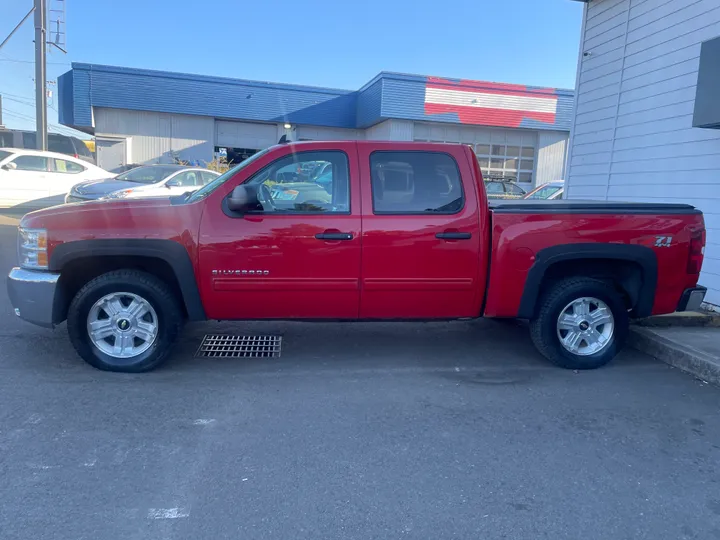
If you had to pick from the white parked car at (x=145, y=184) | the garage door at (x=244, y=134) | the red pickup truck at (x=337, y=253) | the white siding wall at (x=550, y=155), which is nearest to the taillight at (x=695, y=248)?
the red pickup truck at (x=337, y=253)

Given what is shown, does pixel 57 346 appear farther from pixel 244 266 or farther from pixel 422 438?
pixel 422 438

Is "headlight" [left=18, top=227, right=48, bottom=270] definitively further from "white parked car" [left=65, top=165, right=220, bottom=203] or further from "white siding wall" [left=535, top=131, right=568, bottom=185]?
"white siding wall" [left=535, top=131, right=568, bottom=185]

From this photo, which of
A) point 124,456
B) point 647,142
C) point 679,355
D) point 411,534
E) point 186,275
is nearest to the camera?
point 411,534

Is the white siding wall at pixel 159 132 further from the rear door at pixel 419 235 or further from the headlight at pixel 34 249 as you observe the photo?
the rear door at pixel 419 235

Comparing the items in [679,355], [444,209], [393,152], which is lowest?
[679,355]

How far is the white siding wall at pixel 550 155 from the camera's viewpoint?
28.3m

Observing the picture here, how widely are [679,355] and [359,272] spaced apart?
10.3 feet

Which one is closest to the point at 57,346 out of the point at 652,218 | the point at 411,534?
the point at 411,534

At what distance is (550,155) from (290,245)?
1060 inches

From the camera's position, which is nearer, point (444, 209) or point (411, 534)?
point (411, 534)

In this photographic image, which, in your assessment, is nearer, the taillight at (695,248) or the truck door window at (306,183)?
the truck door window at (306,183)

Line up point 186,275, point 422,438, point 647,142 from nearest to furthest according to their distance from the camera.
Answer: point 422,438 < point 186,275 < point 647,142

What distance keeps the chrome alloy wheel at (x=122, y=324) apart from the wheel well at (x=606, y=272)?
3.42 metres

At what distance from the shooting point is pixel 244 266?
14.5 ft
